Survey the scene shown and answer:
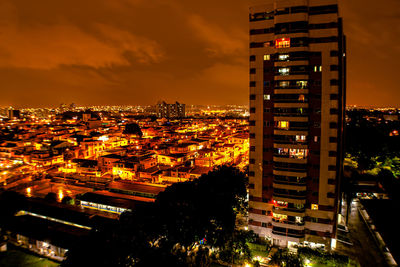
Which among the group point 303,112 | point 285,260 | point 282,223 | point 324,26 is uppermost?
point 324,26

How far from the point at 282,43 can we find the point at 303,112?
13.0ft

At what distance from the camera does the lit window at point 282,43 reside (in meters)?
13.8

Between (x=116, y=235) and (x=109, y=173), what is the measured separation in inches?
890

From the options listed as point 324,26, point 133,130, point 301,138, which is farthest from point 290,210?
point 133,130

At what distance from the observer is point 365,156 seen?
2334 centimetres

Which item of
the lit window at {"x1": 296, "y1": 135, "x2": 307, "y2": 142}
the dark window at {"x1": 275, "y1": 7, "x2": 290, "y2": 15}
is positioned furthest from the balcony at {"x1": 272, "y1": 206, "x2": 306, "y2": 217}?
the dark window at {"x1": 275, "y1": 7, "x2": 290, "y2": 15}

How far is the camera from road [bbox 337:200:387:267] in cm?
1297

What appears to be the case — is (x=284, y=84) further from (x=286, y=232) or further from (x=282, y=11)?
(x=286, y=232)

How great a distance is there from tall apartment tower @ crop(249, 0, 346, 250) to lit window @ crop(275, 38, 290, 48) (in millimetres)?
53

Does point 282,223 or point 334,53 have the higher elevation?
point 334,53

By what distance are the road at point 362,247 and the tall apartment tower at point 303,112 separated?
96cm

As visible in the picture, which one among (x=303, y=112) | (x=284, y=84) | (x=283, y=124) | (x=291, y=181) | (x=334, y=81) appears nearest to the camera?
(x=334, y=81)

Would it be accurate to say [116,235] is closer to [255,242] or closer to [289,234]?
[255,242]

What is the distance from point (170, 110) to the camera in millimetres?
144500
